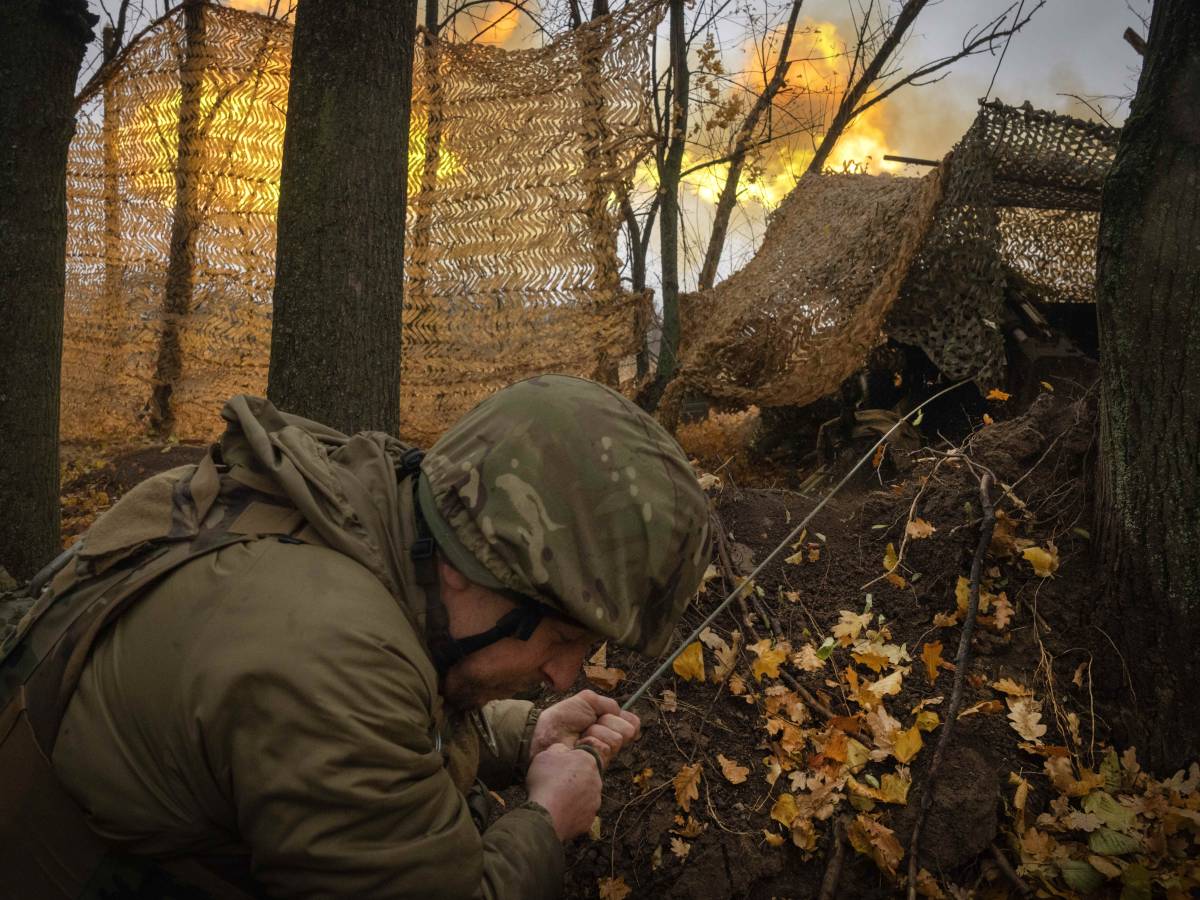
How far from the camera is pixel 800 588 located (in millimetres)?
3271

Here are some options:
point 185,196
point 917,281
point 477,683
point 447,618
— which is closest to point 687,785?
point 477,683

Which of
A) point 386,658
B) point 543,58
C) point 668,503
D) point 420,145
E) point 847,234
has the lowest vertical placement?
point 386,658

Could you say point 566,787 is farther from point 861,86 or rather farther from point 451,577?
point 861,86

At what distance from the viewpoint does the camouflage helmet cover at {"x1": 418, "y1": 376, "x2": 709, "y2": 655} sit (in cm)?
140

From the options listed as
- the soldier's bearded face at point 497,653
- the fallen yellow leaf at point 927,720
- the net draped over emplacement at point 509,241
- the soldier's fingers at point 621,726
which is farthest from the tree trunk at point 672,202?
the soldier's bearded face at point 497,653

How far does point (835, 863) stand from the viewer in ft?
7.51

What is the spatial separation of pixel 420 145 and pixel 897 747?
4909mm

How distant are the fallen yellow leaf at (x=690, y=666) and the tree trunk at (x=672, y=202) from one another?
347cm

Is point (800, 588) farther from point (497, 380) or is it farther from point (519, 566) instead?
point (497, 380)

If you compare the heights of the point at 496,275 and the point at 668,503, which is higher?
the point at 496,275

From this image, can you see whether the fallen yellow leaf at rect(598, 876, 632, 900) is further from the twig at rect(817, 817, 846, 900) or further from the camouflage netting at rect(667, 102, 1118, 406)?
the camouflage netting at rect(667, 102, 1118, 406)

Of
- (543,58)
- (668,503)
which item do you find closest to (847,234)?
(543,58)

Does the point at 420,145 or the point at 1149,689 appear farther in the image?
the point at 420,145

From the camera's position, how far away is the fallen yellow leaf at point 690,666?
2.91 meters
